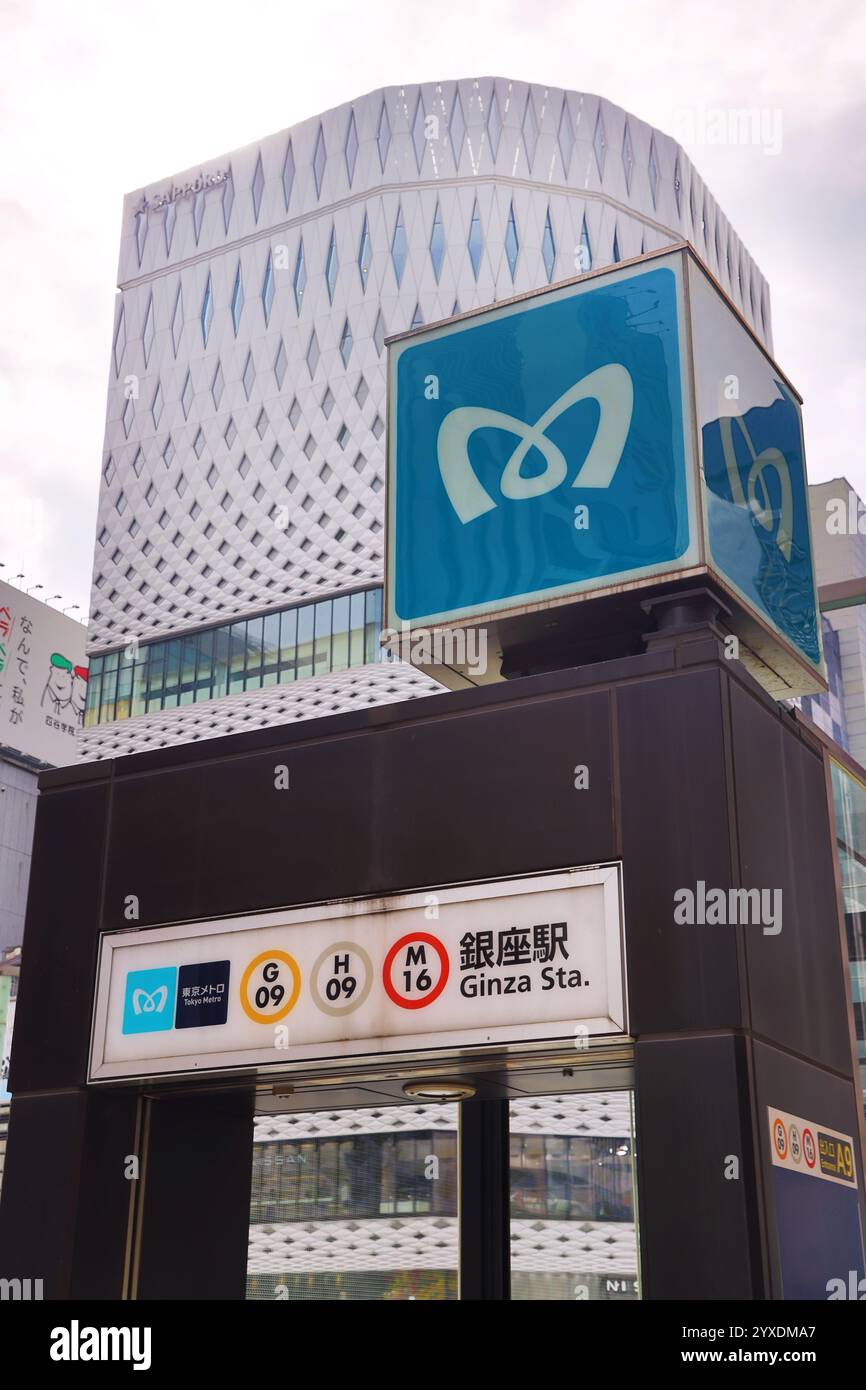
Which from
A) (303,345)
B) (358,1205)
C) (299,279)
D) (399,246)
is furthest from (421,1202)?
(299,279)

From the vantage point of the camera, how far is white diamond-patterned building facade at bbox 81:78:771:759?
65438mm

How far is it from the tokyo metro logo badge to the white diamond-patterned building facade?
52.7 meters

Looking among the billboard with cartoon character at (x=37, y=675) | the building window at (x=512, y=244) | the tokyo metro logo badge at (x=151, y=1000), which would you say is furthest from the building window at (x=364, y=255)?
the tokyo metro logo badge at (x=151, y=1000)

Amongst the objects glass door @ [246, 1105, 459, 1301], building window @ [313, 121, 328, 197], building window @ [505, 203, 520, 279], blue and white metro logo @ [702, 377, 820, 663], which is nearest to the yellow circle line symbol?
blue and white metro logo @ [702, 377, 820, 663]

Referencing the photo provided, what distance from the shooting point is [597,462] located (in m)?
9.09

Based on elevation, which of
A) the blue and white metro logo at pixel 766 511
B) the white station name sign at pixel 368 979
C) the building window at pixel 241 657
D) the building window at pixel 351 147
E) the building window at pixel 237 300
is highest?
the building window at pixel 351 147

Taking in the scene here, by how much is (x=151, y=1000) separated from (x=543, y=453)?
4.39m

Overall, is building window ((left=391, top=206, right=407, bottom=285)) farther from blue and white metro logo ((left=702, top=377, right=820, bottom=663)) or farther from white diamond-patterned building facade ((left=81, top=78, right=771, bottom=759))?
blue and white metro logo ((left=702, top=377, right=820, bottom=663))

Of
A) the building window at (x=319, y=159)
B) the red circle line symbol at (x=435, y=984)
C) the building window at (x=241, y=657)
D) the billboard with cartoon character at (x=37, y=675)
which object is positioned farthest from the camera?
the billboard with cartoon character at (x=37, y=675)

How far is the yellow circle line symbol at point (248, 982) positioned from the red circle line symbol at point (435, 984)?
605mm

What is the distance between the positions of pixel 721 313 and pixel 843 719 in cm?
9265

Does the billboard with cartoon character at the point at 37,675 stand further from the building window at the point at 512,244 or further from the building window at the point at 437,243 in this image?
the building window at the point at 512,244

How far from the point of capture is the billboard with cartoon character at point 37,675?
94.8 meters
